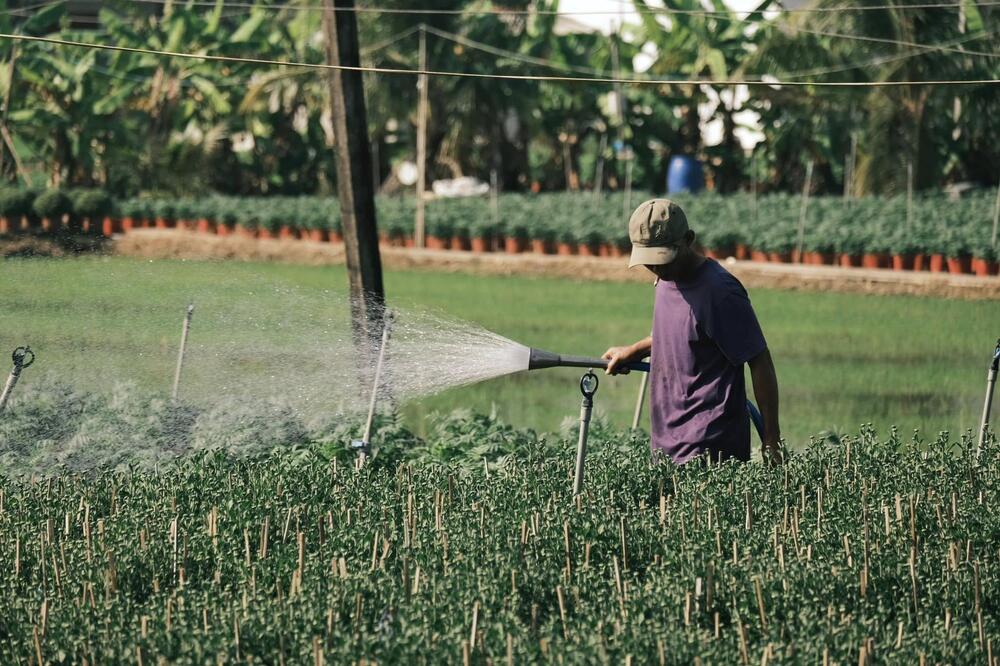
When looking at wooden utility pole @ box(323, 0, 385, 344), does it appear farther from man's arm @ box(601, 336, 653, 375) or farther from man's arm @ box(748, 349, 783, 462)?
man's arm @ box(748, 349, 783, 462)

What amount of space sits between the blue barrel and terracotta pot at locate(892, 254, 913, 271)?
9.20 meters

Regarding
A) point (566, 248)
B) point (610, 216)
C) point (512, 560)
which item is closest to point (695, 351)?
point (512, 560)

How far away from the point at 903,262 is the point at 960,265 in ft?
2.93

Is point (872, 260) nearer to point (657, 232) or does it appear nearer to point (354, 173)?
point (354, 173)

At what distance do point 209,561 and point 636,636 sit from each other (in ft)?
6.29

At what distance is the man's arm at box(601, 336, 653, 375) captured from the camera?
6.10m

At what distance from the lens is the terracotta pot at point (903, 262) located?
19422 mm

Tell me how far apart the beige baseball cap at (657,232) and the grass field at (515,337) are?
169 cm

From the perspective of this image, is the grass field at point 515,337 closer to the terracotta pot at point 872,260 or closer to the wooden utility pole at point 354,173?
the wooden utility pole at point 354,173

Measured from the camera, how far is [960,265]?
61.6 feet

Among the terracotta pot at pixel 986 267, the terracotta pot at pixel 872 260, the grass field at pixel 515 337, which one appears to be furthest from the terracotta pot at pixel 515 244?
the terracotta pot at pixel 986 267

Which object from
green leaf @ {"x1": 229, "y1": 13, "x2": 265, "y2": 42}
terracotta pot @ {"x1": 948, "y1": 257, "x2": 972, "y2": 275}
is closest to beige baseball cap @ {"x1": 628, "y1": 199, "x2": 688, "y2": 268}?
→ terracotta pot @ {"x1": 948, "y1": 257, "x2": 972, "y2": 275}

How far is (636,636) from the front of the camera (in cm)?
427

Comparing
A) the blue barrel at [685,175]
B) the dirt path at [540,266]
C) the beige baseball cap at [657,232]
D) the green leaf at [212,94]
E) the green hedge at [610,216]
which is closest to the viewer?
the beige baseball cap at [657,232]
